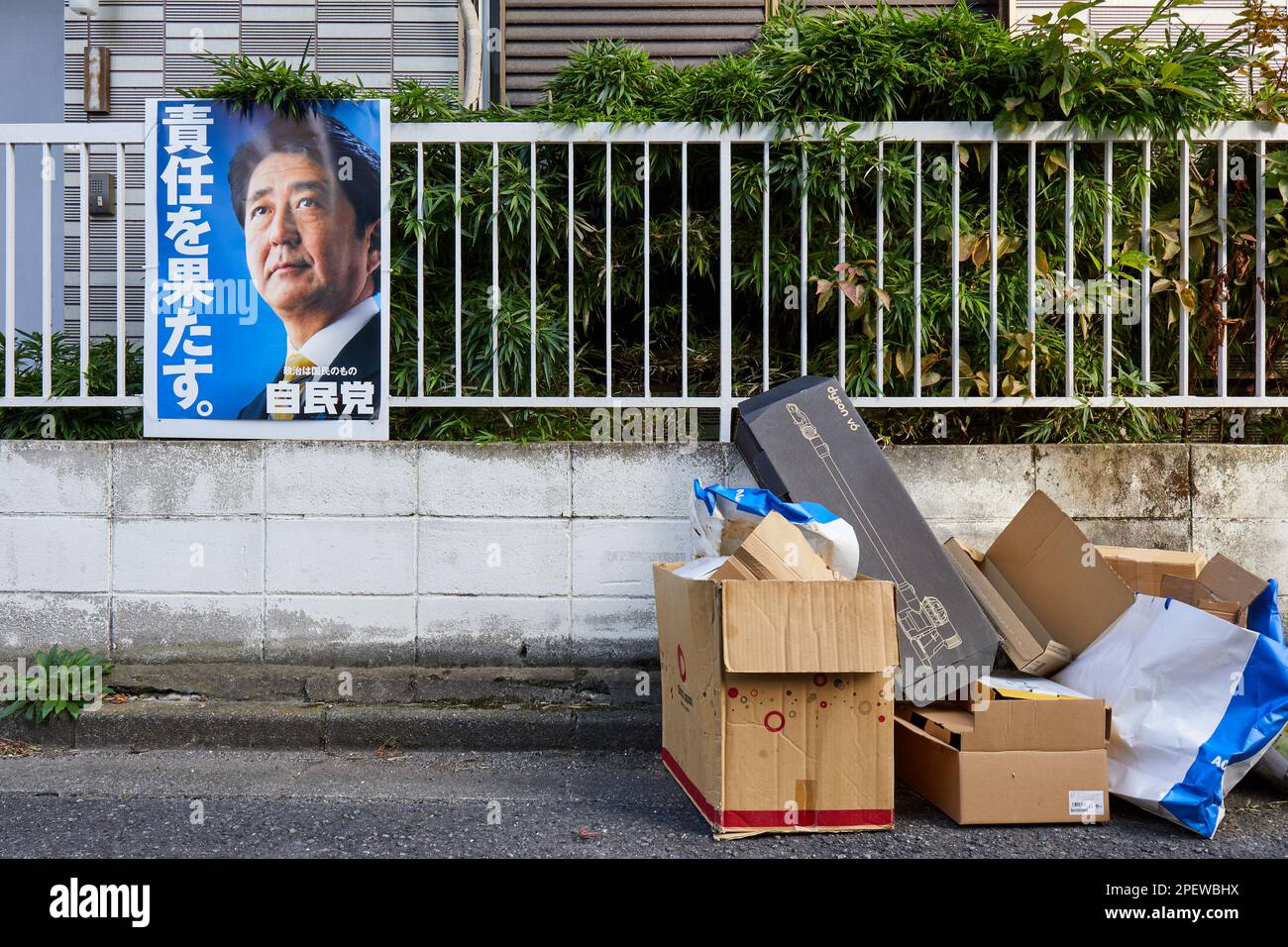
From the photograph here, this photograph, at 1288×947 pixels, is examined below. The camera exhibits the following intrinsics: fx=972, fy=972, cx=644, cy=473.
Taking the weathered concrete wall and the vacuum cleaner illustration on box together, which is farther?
the weathered concrete wall

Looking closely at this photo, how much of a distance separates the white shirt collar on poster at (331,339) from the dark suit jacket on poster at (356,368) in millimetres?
20

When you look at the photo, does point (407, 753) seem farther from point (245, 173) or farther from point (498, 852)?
point (245, 173)

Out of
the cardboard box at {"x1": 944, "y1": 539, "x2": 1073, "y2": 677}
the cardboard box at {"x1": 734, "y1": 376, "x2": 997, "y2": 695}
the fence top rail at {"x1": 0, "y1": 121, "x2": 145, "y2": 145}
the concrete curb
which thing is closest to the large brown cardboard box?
the cardboard box at {"x1": 734, "y1": 376, "x2": 997, "y2": 695}

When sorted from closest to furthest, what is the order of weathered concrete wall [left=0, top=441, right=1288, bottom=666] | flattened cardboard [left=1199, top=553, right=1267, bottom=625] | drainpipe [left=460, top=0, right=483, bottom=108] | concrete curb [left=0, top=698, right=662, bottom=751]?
1. flattened cardboard [left=1199, top=553, right=1267, bottom=625]
2. concrete curb [left=0, top=698, right=662, bottom=751]
3. weathered concrete wall [left=0, top=441, right=1288, bottom=666]
4. drainpipe [left=460, top=0, right=483, bottom=108]

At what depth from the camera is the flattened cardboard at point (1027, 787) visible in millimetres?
2893

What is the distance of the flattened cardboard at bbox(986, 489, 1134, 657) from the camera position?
129 inches

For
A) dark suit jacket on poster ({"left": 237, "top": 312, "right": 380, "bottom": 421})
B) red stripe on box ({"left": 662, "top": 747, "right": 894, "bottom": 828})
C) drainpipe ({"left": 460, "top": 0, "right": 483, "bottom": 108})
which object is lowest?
red stripe on box ({"left": 662, "top": 747, "right": 894, "bottom": 828})

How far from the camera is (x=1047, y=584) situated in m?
3.44

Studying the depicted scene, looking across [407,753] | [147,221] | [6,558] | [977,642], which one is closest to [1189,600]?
[977,642]

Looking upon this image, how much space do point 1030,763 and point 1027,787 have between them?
7cm

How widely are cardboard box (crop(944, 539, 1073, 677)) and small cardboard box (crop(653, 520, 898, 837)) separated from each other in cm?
74

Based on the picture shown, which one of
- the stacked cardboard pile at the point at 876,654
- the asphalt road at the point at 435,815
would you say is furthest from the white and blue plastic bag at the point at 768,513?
the asphalt road at the point at 435,815

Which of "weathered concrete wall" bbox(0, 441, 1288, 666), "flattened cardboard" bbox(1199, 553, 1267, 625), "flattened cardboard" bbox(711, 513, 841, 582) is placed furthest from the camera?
"weathered concrete wall" bbox(0, 441, 1288, 666)

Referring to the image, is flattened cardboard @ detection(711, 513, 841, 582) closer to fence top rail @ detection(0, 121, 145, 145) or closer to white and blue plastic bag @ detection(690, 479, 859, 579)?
white and blue plastic bag @ detection(690, 479, 859, 579)
